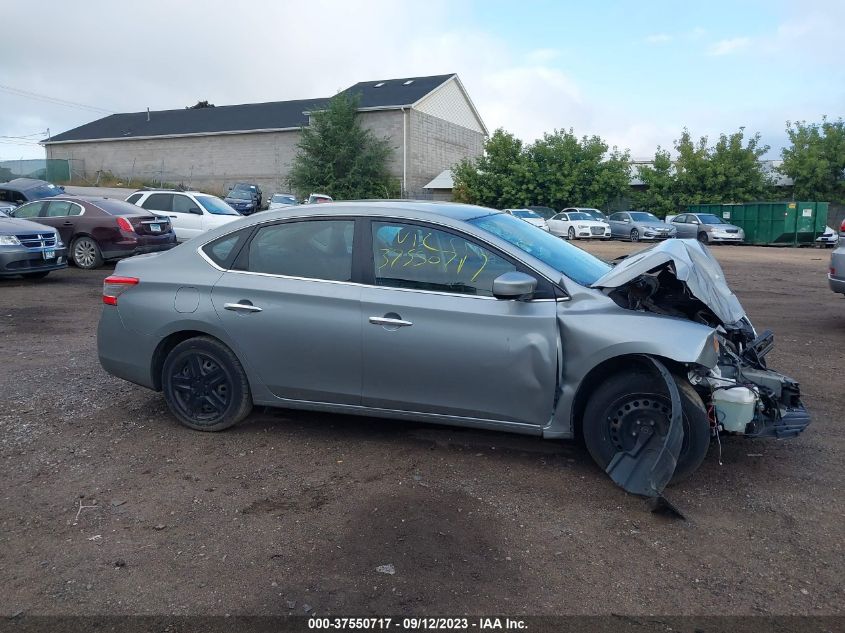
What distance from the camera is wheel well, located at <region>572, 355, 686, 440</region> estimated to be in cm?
412

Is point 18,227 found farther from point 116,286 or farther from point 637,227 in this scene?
point 637,227

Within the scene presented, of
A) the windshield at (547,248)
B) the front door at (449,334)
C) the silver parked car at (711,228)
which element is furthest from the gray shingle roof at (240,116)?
the front door at (449,334)

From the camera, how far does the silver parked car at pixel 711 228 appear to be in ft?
104

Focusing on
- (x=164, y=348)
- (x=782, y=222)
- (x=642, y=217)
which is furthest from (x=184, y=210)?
(x=782, y=222)

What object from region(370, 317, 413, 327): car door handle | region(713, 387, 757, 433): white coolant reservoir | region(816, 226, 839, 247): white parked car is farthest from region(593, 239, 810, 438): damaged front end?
region(816, 226, 839, 247): white parked car

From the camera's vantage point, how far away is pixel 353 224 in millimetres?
4750

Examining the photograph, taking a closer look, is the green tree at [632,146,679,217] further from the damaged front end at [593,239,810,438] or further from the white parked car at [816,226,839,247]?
the damaged front end at [593,239,810,438]

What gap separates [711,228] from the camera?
3195cm

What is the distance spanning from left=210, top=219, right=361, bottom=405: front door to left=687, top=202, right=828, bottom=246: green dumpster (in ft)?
102

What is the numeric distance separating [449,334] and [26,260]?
33.9 ft

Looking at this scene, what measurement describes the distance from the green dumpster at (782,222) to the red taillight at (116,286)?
31.5 meters

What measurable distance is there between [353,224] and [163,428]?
81.7 inches

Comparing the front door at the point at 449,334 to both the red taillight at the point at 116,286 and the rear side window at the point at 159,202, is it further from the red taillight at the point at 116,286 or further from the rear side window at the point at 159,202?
the rear side window at the point at 159,202

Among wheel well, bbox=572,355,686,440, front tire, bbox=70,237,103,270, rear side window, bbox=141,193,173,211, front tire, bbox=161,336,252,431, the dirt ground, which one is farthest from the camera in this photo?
rear side window, bbox=141,193,173,211
